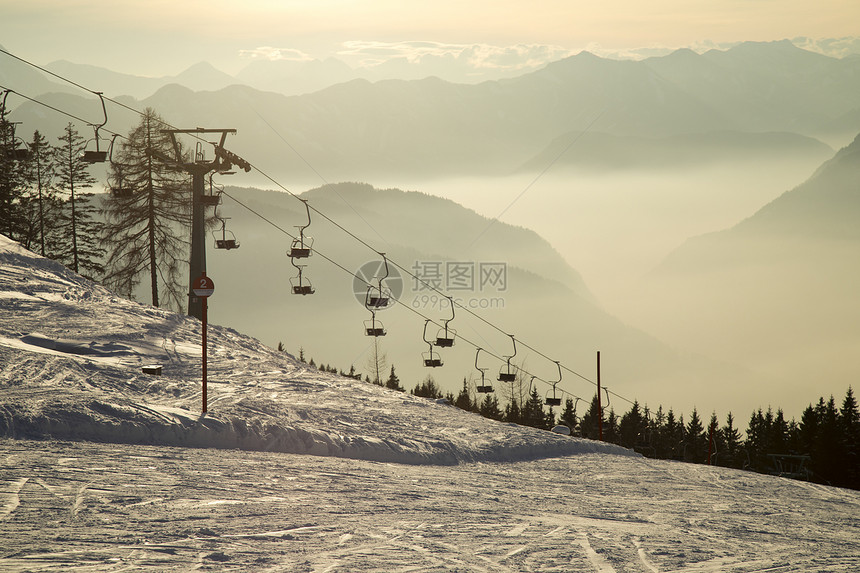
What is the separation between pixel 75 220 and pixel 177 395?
42.2 metres

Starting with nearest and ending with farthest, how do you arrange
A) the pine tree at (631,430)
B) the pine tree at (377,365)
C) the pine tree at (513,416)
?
the pine tree at (377,365)
the pine tree at (513,416)
the pine tree at (631,430)

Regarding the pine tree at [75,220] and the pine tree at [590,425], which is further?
the pine tree at [590,425]

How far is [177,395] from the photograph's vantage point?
21094 mm

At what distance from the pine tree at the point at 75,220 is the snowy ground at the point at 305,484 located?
30.1 meters

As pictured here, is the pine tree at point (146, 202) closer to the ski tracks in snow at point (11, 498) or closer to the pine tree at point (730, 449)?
the ski tracks in snow at point (11, 498)

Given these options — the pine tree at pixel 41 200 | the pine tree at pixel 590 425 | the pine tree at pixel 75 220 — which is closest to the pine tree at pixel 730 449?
the pine tree at pixel 590 425

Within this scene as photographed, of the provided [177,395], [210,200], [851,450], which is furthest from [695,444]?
[177,395]

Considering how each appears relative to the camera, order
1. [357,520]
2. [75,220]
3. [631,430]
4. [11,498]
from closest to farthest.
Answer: [11,498]
[357,520]
[75,220]
[631,430]

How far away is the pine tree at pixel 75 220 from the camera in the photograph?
5716cm

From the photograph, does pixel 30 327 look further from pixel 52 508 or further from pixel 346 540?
pixel 346 540

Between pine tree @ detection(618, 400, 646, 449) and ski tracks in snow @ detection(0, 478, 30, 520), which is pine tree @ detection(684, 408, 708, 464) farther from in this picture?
ski tracks in snow @ detection(0, 478, 30, 520)

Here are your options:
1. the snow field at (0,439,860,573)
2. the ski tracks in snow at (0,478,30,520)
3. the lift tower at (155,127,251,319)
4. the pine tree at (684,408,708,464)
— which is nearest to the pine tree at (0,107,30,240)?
the lift tower at (155,127,251,319)

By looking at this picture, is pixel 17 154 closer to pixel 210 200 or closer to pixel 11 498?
pixel 210 200

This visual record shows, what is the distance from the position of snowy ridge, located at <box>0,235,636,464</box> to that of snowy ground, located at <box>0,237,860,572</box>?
8 cm
